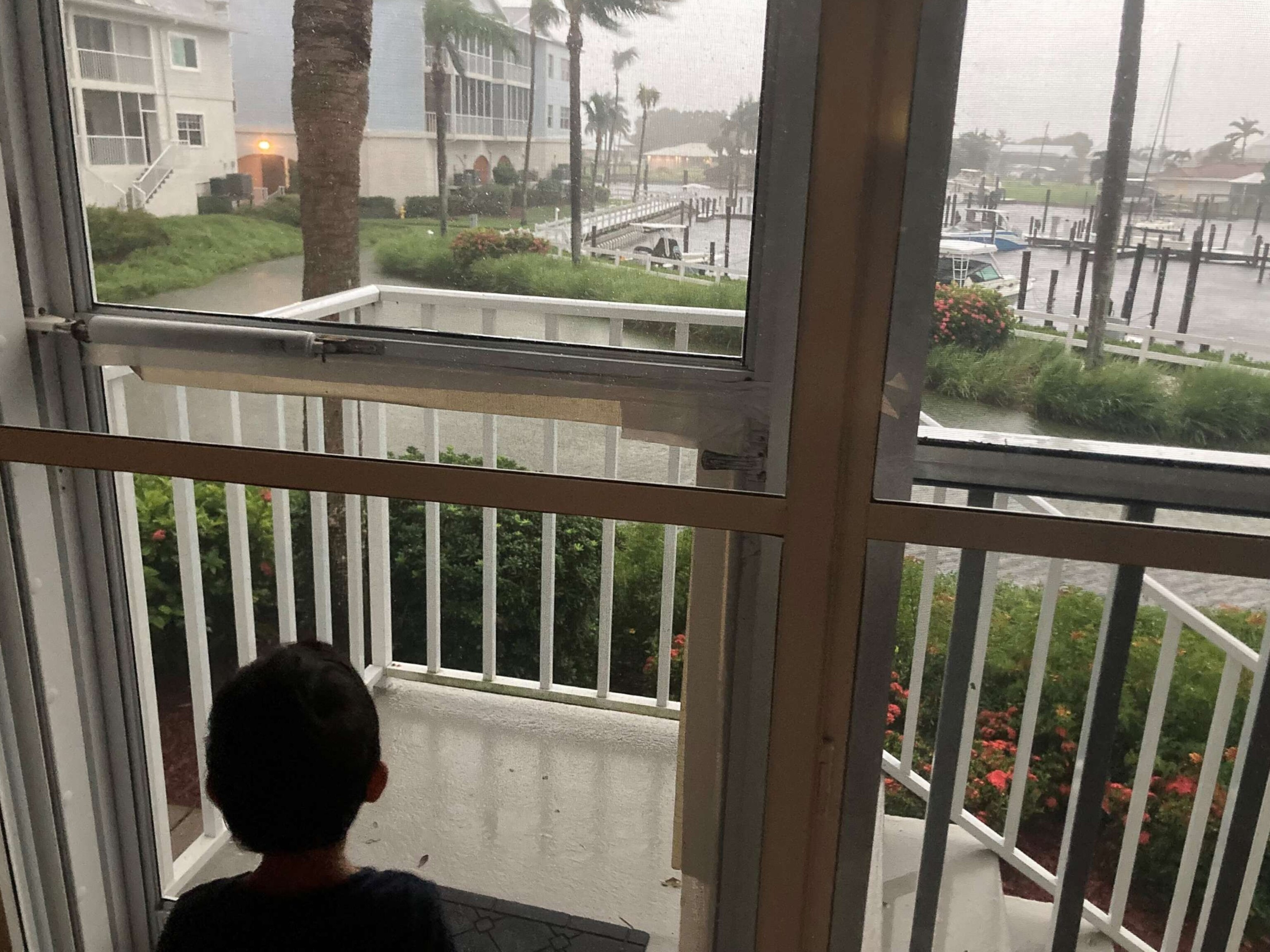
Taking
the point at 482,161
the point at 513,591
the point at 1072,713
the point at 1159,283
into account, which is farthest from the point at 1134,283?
the point at 513,591

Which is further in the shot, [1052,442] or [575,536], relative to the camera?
[575,536]

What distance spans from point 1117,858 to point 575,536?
876 mm

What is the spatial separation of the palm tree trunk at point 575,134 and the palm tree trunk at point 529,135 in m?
0.04

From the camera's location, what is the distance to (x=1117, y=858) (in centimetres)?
134

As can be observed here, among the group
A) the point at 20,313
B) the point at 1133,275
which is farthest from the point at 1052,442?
the point at 20,313

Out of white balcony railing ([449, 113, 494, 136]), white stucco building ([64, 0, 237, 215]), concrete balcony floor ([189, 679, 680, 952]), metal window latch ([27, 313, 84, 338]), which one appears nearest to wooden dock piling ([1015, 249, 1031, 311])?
white balcony railing ([449, 113, 494, 136])

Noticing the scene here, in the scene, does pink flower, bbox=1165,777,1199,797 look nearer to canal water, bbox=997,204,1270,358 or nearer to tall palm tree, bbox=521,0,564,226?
canal water, bbox=997,204,1270,358

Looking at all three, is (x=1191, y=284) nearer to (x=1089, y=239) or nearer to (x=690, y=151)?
(x=1089, y=239)

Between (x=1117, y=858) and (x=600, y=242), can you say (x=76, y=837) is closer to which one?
(x=600, y=242)

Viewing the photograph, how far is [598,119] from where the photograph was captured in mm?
1182

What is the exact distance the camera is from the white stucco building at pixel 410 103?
→ 46.7 inches

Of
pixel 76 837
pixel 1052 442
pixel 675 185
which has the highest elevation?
pixel 675 185

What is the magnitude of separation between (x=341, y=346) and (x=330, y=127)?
0.29 m

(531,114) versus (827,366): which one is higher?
(531,114)
